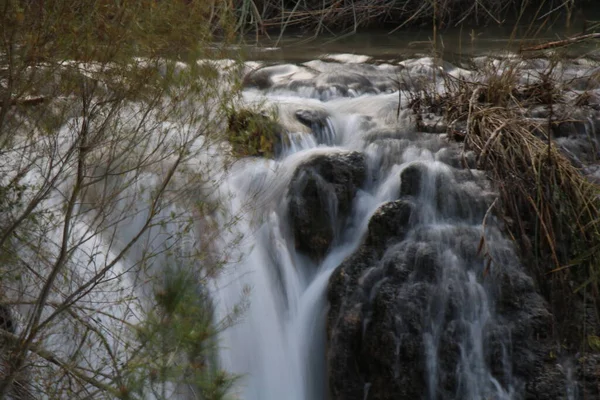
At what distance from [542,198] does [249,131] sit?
1.79m

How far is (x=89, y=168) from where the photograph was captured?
10.9ft

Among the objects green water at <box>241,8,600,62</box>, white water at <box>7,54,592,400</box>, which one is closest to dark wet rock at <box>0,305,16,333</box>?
white water at <box>7,54,592,400</box>

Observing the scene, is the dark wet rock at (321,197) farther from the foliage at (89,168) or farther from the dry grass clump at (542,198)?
the foliage at (89,168)

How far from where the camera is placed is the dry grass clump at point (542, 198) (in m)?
4.53

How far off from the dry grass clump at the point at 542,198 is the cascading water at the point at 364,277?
0.55 ft

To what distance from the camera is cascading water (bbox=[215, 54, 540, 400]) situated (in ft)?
14.5

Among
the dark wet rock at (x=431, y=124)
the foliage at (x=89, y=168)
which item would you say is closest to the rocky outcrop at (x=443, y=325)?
the dark wet rock at (x=431, y=124)

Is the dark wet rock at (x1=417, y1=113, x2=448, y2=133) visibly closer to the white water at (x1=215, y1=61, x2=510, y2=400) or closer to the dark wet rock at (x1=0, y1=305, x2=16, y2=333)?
the white water at (x1=215, y1=61, x2=510, y2=400)

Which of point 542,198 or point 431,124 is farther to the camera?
point 431,124

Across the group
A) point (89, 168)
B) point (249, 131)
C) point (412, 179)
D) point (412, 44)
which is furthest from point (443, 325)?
point (412, 44)

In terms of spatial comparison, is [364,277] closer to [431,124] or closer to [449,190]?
[449,190]

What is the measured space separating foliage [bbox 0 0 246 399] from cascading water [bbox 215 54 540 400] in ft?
3.25

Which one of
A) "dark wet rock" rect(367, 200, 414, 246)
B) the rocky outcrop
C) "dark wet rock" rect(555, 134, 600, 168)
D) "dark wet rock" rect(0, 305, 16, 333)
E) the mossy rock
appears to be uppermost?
the mossy rock

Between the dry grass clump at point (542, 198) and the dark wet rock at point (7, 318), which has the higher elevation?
the dark wet rock at point (7, 318)
